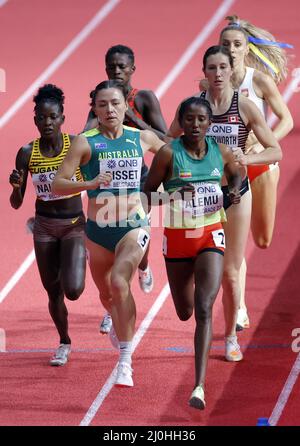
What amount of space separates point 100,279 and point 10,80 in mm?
9307

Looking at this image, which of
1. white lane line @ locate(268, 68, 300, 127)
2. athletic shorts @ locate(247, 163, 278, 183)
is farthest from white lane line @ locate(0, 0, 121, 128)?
athletic shorts @ locate(247, 163, 278, 183)

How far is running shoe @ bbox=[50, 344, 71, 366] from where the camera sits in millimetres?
9703

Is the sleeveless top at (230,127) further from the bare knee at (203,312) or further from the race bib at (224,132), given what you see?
the bare knee at (203,312)

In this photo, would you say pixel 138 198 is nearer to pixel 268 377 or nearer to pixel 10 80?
pixel 268 377

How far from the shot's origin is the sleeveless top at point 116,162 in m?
8.82

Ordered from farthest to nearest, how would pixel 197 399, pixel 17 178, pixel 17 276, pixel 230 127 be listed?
pixel 17 276 → pixel 230 127 → pixel 17 178 → pixel 197 399

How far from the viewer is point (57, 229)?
9.50 metres

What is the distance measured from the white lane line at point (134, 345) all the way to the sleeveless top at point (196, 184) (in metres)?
1.31

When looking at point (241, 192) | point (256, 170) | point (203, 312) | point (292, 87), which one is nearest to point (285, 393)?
point (203, 312)

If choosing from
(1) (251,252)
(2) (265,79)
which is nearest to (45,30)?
(1) (251,252)

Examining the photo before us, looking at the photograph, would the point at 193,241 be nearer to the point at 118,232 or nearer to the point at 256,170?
the point at 118,232

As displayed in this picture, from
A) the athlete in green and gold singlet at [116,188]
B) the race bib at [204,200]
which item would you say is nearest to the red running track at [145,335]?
the athlete in green and gold singlet at [116,188]

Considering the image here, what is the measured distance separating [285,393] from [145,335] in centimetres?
185

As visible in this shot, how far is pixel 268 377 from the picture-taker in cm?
929
